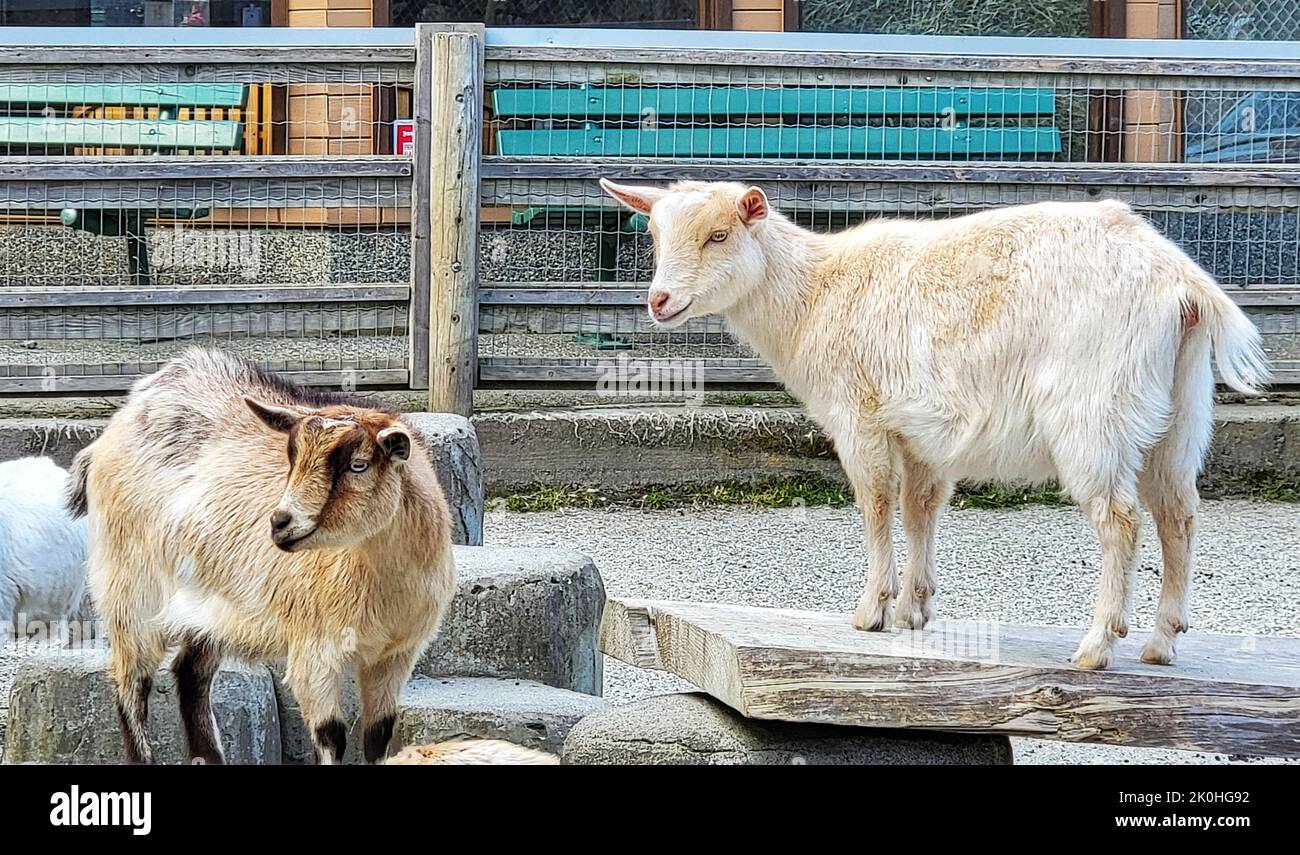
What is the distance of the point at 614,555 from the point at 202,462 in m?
3.10

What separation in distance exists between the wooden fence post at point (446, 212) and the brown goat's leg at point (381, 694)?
3.80 meters

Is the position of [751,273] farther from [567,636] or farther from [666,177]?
[666,177]

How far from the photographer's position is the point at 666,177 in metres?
7.70

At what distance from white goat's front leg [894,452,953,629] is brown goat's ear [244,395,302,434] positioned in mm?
1583

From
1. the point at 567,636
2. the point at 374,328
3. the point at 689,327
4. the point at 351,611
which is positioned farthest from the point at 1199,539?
the point at 351,611

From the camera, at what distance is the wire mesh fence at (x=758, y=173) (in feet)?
25.3

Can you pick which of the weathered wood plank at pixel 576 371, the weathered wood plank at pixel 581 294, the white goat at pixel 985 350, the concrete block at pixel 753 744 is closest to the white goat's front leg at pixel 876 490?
the white goat at pixel 985 350

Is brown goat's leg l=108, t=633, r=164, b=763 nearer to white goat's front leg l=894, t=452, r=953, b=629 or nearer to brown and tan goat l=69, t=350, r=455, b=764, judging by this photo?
brown and tan goat l=69, t=350, r=455, b=764

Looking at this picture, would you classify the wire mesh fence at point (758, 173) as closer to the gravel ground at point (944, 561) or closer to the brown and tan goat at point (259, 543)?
the gravel ground at point (944, 561)

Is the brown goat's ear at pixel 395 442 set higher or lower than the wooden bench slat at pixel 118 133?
lower

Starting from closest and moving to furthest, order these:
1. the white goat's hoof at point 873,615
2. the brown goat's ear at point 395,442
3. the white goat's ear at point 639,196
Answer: the brown goat's ear at point 395,442
the white goat's hoof at point 873,615
the white goat's ear at point 639,196

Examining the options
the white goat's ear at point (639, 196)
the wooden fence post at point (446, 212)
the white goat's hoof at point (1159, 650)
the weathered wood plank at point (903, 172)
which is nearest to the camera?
the white goat's hoof at point (1159, 650)
